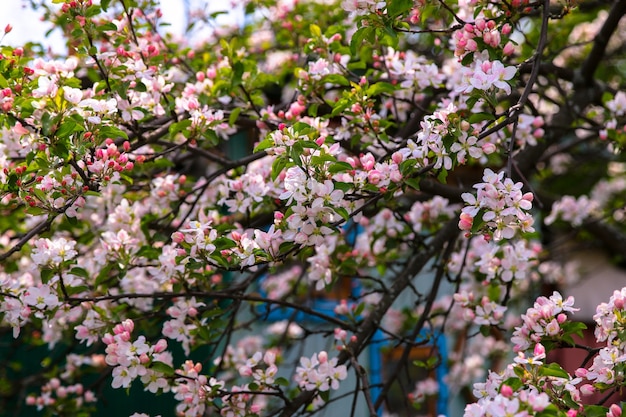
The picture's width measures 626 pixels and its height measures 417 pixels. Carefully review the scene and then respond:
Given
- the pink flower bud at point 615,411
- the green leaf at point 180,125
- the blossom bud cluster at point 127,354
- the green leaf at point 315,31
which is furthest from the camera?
the green leaf at point 315,31

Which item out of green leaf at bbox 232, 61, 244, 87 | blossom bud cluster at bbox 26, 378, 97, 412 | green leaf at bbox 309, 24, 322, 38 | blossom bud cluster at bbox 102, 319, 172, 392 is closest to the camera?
blossom bud cluster at bbox 102, 319, 172, 392

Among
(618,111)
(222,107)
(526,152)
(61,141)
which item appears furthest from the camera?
(526,152)

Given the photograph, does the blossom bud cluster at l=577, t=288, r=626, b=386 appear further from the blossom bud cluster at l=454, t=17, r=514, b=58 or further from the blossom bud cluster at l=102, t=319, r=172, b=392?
the blossom bud cluster at l=102, t=319, r=172, b=392

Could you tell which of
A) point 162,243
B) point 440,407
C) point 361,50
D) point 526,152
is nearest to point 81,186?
point 162,243

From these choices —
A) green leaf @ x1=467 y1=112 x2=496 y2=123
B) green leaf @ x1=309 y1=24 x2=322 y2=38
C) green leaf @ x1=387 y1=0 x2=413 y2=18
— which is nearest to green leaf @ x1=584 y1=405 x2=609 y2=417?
green leaf @ x1=467 y1=112 x2=496 y2=123

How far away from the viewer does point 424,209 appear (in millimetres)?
3336

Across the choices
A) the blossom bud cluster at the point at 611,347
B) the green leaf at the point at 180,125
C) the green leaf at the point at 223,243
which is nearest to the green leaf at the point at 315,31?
the green leaf at the point at 180,125

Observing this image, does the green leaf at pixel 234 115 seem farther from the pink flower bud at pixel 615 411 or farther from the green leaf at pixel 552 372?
the pink flower bud at pixel 615 411

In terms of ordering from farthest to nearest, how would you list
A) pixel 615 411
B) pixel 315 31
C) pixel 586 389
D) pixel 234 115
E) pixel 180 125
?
pixel 315 31 → pixel 234 115 → pixel 180 125 → pixel 586 389 → pixel 615 411

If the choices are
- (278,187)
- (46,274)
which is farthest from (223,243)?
(46,274)

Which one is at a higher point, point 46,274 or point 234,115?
point 234,115

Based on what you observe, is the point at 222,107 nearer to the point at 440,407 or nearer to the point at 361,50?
the point at 361,50

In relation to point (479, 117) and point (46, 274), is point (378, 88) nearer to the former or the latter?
point (479, 117)

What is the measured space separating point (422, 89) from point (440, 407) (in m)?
3.84
